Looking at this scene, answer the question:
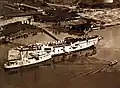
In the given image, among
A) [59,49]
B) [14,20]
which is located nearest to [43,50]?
[59,49]

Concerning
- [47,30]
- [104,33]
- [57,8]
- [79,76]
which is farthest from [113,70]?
[57,8]

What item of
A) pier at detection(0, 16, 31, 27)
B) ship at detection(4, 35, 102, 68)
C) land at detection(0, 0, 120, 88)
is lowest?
land at detection(0, 0, 120, 88)

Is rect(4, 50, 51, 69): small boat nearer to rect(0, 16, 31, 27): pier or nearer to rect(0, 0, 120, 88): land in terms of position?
rect(0, 0, 120, 88): land

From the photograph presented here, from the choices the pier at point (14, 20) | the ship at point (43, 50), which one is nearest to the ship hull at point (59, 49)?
the ship at point (43, 50)

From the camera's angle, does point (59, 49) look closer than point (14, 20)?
Yes

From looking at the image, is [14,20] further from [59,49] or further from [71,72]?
[71,72]

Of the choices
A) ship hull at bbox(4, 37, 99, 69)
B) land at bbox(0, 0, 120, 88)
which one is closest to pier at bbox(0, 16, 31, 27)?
land at bbox(0, 0, 120, 88)

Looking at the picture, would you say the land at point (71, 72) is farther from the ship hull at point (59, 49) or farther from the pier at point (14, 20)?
the pier at point (14, 20)

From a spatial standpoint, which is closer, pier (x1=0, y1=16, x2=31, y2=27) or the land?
the land

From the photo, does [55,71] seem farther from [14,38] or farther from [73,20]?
[73,20]
